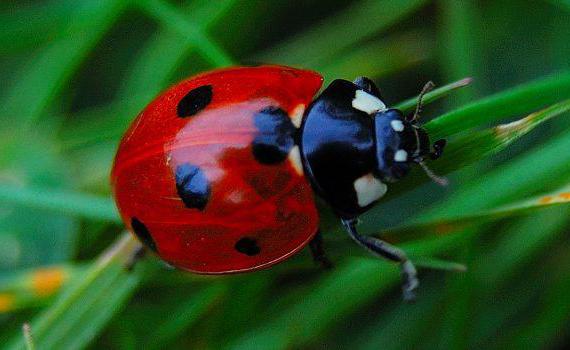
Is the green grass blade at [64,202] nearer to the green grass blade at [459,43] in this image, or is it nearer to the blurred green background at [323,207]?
the blurred green background at [323,207]

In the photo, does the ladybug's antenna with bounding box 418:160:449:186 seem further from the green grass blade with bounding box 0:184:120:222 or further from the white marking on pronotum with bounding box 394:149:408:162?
the green grass blade with bounding box 0:184:120:222

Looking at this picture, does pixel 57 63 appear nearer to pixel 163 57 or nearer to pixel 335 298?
pixel 163 57

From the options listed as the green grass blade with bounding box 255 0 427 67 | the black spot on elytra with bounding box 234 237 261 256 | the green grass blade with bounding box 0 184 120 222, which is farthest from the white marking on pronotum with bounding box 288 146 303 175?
the green grass blade with bounding box 255 0 427 67

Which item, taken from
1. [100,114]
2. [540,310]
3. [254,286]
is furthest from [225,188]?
[100,114]

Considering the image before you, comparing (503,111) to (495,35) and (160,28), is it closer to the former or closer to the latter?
(495,35)

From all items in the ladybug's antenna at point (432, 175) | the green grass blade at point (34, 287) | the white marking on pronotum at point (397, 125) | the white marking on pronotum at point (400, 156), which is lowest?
the green grass blade at point (34, 287)

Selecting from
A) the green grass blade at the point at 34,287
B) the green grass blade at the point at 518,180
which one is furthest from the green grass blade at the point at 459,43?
the green grass blade at the point at 34,287

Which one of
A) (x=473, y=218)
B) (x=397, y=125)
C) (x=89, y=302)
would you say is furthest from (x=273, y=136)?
(x=89, y=302)
